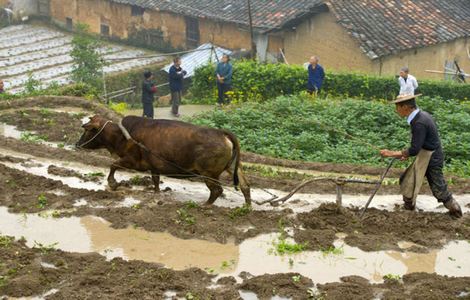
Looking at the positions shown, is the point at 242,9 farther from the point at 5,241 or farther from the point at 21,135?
the point at 5,241

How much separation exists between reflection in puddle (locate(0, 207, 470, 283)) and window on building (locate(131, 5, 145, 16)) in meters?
21.4

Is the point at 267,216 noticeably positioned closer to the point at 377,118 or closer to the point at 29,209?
the point at 29,209

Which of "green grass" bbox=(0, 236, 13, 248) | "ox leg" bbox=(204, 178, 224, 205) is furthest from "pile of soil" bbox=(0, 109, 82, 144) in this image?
"green grass" bbox=(0, 236, 13, 248)

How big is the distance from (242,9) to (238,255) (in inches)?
752

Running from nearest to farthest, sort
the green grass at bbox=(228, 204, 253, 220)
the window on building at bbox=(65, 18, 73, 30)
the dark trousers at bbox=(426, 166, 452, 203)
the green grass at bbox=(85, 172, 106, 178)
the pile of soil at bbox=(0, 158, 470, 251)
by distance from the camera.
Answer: the pile of soil at bbox=(0, 158, 470, 251), the dark trousers at bbox=(426, 166, 452, 203), the green grass at bbox=(228, 204, 253, 220), the green grass at bbox=(85, 172, 106, 178), the window on building at bbox=(65, 18, 73, 30)

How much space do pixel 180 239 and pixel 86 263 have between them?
1.27m

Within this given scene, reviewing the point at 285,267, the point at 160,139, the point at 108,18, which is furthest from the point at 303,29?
the point at 285,267

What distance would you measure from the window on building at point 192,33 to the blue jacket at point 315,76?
35.6ft

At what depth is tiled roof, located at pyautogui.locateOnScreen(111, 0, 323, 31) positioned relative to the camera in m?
25.8

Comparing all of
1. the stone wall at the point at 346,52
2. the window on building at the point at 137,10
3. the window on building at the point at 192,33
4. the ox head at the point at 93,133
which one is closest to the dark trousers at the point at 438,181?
the ox head at the point at 93,133

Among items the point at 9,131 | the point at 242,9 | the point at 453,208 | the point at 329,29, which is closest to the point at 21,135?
the point at 9,131

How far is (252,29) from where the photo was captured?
26203 millimetres

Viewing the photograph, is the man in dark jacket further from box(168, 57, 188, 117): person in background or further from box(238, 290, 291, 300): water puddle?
box(168, 57, 188, 117): person in background

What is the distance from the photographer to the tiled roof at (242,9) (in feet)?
84.8
